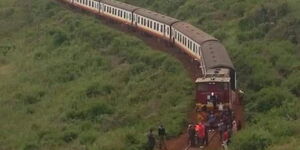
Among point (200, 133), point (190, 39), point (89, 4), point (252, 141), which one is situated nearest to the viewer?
point (252, 141)

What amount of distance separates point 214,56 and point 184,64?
22.0ft

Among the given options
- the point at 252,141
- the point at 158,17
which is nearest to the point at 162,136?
the point at 252,141

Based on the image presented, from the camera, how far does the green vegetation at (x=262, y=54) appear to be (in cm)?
2025

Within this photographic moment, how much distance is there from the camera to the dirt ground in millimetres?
21938

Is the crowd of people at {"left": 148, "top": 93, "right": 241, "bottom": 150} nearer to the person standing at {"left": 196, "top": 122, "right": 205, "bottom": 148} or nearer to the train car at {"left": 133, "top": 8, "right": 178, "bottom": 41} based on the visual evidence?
the person standing at {"left": 196, "top": 122, "right": 205, "bottom": 148}

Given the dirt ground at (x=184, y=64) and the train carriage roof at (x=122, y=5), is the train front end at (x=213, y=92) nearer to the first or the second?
the dirt ground at (x=184, y=64)

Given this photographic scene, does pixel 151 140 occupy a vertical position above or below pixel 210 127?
below

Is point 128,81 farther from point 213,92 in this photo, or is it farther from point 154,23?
point 213,92

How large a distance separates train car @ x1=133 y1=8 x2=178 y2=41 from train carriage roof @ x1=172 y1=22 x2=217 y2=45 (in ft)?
3.76

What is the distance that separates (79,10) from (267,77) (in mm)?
35310

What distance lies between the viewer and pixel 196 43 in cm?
3312

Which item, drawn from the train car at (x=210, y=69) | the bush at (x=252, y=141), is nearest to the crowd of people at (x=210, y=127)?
the train car at (x=210, y=69)

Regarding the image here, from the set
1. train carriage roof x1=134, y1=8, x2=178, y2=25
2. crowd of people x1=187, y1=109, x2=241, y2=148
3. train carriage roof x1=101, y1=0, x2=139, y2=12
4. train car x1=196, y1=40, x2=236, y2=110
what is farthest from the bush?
train carriage roof x1=101, y1=0, x2=139, y2=12

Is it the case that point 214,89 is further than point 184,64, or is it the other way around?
point 184,64
